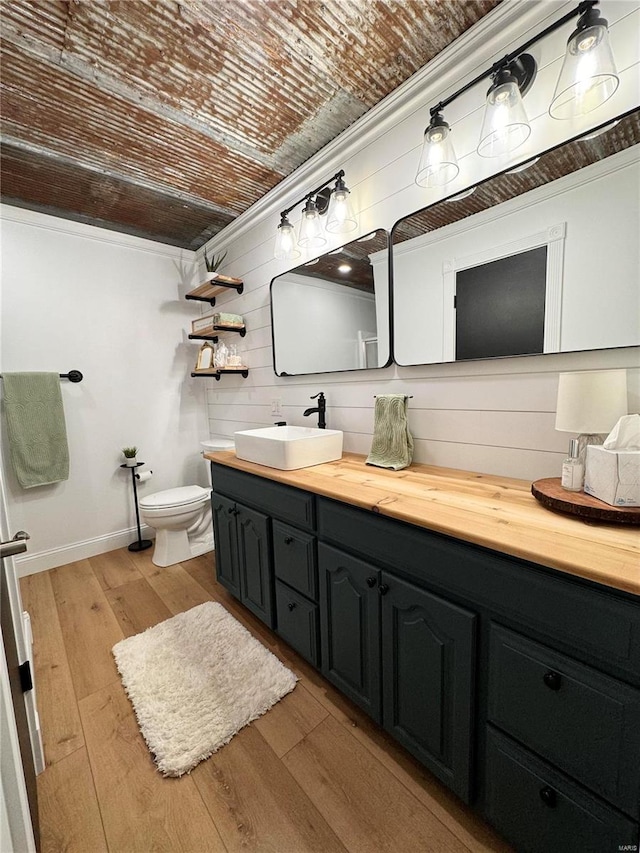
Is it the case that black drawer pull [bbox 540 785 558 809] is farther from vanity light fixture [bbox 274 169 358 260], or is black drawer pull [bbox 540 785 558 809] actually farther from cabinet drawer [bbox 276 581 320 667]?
vanity light fixture [bbox 274 169 358 260]

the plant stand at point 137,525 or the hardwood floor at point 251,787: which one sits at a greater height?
the plant stand at point 137,525

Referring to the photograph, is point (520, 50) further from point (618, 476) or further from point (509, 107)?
point (618, 476)

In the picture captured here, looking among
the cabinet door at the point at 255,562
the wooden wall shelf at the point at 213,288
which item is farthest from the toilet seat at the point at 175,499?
the wooden wall shelf at the point at 213,288

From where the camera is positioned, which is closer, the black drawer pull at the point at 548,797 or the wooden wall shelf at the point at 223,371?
the black drawer pull at the point at 548,797

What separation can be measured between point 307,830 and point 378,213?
2.29 metres

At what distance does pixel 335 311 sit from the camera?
188 cm

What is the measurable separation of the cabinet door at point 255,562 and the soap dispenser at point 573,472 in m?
1.13

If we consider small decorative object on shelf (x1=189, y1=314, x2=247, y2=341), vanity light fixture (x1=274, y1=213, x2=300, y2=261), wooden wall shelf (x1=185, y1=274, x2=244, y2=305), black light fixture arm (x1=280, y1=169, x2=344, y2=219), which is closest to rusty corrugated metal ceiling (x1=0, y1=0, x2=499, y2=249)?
black light fixture arm (x1=280, y1=169, x2=344, y2=219)

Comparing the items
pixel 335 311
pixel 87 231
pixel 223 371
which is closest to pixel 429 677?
pixel 335 311

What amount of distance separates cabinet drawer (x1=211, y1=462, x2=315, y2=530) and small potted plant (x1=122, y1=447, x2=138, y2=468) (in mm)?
1202

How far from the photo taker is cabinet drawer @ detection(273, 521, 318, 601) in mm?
1347

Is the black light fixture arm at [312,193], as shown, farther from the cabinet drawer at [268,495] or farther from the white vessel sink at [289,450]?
the cabinet drawer at [268,495]

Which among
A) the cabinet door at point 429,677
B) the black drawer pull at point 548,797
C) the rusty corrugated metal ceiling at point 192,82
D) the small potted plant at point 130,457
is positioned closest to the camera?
the black drawer pull at point 548,797

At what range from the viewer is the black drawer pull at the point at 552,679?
723 millimetres
